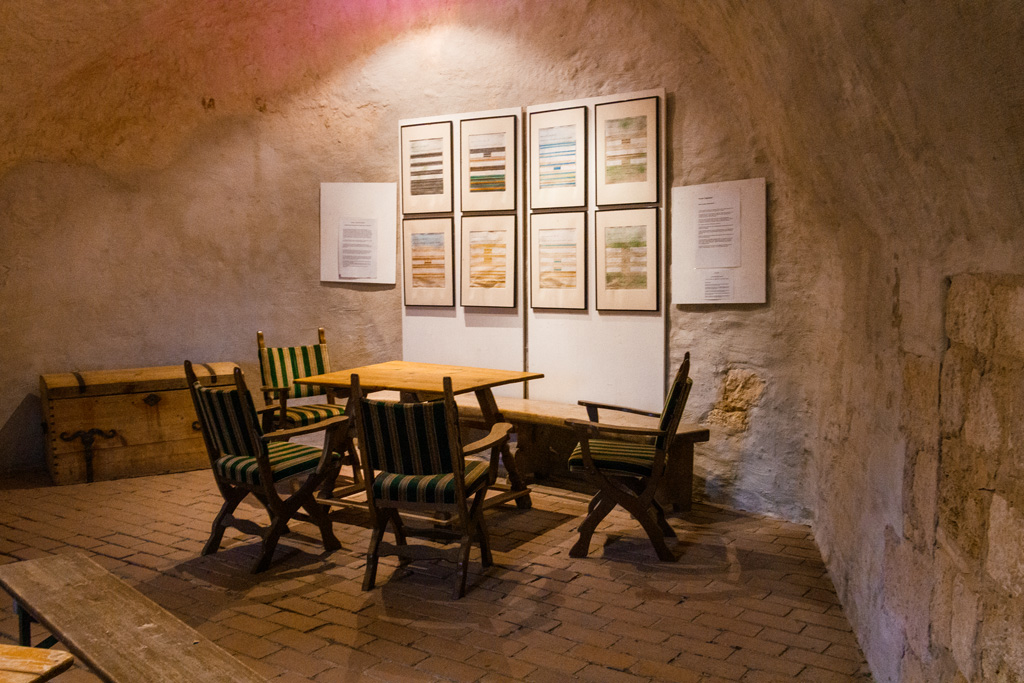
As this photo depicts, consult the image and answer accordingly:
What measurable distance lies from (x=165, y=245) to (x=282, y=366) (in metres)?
1.74

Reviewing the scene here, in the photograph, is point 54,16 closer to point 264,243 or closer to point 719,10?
point 264,243

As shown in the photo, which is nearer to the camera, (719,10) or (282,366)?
(719,10)

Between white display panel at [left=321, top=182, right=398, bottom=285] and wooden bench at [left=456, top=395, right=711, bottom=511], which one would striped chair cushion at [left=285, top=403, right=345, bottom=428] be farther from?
white display panel at [left=321, top=182, right=398, bottom=285]

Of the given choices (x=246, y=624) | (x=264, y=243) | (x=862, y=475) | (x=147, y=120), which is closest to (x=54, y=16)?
(x=147, y=120)

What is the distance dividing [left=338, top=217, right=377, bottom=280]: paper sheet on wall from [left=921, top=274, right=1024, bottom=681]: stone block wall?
17.4 ft

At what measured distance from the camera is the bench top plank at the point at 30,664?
197 centimetres

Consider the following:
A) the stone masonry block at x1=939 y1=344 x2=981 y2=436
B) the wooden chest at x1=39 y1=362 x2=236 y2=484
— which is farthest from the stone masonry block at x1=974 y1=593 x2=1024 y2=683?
the wooden chest at x1=39 y1=362 x2=236 y2=484

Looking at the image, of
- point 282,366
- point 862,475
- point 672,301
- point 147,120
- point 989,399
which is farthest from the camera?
point 147,120

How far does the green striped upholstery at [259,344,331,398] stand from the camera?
248 inches

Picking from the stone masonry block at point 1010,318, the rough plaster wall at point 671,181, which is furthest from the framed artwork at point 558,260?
the stone masonry block at point 1010,318

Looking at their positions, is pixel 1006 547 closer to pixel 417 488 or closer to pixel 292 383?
pixel 417 488

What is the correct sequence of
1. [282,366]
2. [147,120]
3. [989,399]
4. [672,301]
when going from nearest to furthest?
[989,399] < [672,301] < [282,366] < [147,120]

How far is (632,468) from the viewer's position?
448 cm

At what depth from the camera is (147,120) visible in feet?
22.7
